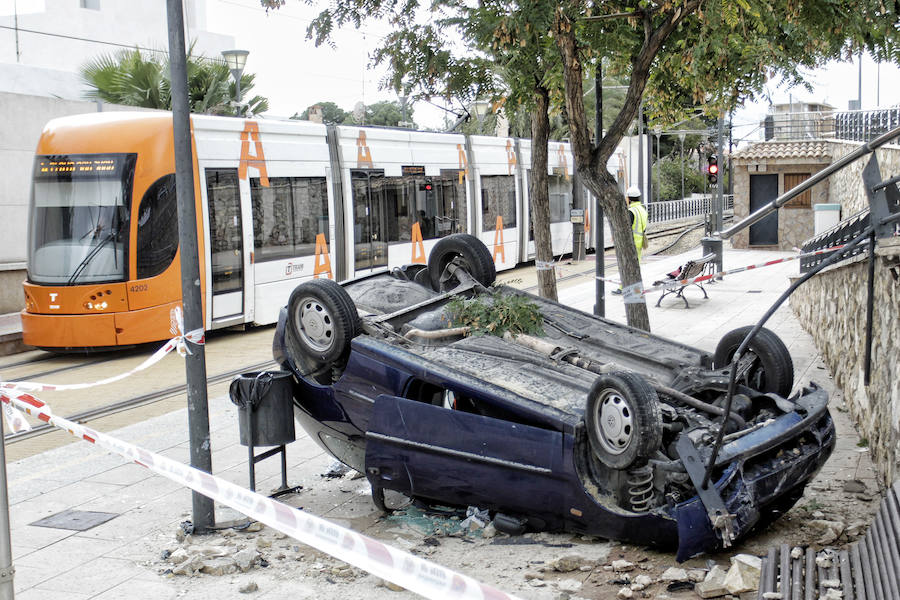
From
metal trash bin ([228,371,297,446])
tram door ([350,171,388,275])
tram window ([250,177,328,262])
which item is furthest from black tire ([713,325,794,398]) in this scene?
tram door ([350,171,388,275])

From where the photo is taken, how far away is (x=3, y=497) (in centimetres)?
426

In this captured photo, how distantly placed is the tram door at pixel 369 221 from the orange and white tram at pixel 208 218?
25 mm

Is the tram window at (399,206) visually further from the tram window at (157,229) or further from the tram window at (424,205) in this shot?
the tram window at (157,229)

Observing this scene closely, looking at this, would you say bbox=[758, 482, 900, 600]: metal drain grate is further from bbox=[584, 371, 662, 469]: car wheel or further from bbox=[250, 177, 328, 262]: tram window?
bbox=[250, 177, 328, 262]: tram window

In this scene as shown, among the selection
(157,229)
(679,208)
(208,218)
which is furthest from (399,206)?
(679,208)

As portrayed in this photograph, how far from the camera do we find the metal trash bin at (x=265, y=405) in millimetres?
6637

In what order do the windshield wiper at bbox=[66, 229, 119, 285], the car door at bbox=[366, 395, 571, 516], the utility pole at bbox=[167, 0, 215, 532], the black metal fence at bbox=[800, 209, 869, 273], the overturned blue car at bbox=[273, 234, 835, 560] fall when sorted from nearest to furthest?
the overturned blue car at bbox=[273, 234, 835, 560]
the car door at bbox=[366, 395, 571, 516]
the utility pole at bbox=[167, 0, 215, 532]
the black metal fence at bbox=[800, 209, 869, 273]
the windshield wiper at bbox=[66, 229, 119, 285]

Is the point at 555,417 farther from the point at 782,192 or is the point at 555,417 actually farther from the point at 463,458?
the point at 782,192

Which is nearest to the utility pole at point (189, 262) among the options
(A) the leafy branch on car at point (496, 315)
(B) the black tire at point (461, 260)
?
(A) the leafy branch on car at point (496, 315)

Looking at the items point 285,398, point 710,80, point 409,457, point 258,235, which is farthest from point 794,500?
point 258,235

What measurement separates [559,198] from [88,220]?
1594 centimetres

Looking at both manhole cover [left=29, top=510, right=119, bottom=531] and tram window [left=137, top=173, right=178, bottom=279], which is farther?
tram window [left=137, top=173, right=178, bottom=279]

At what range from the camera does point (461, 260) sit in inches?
315

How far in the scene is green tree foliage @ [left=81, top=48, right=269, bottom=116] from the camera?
22609 millimetres
